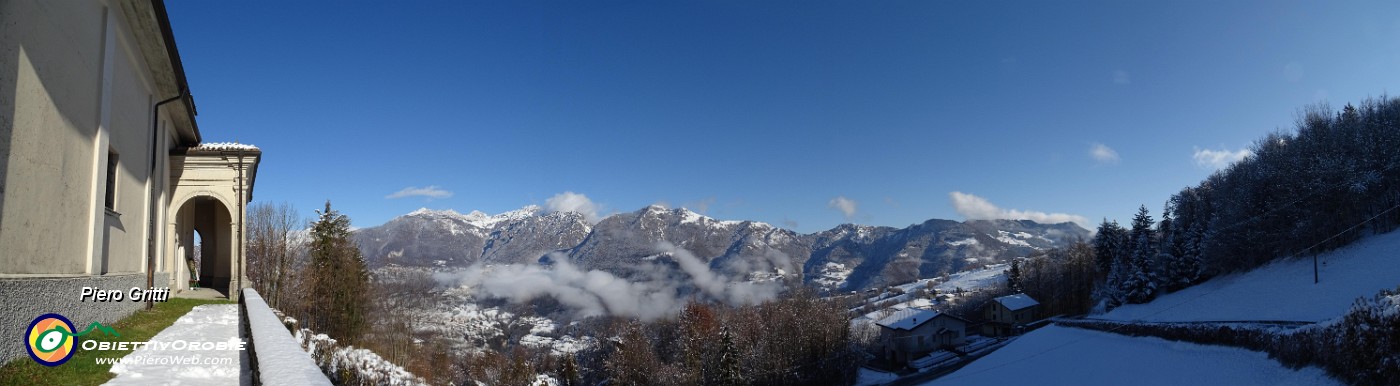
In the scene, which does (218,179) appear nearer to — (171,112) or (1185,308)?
(171,112)

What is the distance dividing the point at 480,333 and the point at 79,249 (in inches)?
6168

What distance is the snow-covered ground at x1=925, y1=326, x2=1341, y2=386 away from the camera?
17705 mm

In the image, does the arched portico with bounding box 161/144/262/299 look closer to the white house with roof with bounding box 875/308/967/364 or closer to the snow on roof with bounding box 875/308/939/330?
the white house with roof with bounding box 875/308/967/364

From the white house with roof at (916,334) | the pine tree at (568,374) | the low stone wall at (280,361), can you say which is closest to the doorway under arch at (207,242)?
the low stone wall at (280,361)

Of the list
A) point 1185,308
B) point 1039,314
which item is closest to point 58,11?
point 1185,308

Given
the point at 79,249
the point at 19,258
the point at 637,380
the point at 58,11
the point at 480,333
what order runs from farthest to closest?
the point at 480,333
the point at 637,380
the point at 79,249
the point at 58,11
the point at 19,258

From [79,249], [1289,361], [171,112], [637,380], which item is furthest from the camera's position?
[637,380]

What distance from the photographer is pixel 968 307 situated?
84.1 m

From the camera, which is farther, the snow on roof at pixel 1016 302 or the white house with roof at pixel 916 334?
the snow on roof at pixel 1016 302

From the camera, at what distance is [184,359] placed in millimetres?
6941

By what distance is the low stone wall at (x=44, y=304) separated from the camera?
16.6ft

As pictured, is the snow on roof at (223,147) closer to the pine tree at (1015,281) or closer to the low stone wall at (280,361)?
the low stone wall at (280,361)

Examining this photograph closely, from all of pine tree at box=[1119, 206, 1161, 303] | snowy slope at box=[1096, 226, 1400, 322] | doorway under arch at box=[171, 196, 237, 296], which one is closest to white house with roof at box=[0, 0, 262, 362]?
doorway under arch at box=[171, 196, 237, 296]

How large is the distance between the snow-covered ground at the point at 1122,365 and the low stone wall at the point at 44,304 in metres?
22.2
